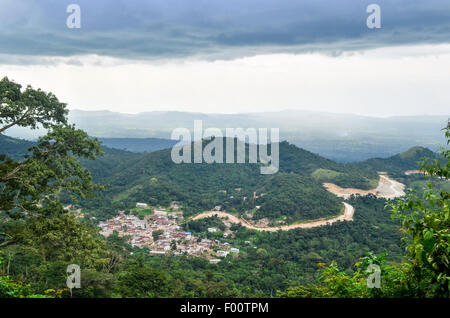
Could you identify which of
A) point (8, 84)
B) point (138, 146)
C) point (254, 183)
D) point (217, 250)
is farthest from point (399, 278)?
point (138, 146)

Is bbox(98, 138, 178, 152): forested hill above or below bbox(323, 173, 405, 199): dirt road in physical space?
above

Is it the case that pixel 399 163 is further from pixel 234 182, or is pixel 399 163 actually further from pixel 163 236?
pixel 163 236

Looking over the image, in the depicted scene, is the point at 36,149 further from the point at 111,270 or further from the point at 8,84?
the point at 111,270

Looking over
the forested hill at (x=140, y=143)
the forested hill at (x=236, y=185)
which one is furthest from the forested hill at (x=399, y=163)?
the forested hill at (x=140, y=143)

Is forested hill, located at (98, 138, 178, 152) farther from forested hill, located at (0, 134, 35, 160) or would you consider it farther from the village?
the village

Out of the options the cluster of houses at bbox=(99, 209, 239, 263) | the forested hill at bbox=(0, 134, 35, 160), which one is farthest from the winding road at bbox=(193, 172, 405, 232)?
the forested hill at bbox=(0, 134, 35, 160)

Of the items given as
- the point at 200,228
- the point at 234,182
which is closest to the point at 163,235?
the point at 200,228

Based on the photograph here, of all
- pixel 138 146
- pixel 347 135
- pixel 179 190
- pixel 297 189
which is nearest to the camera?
pixel 297 189
